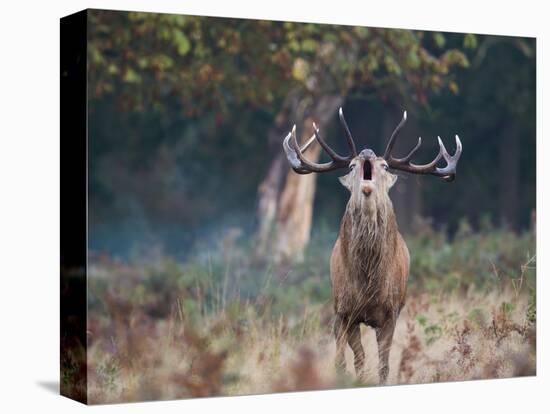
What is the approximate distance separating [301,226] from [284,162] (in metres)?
0.71

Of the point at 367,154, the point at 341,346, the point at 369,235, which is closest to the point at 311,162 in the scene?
the point at 367,154

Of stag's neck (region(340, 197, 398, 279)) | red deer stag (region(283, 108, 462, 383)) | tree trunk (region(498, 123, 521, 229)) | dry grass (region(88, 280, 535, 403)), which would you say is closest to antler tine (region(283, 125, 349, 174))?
red deer stag (region(283, 108, 462, 383))

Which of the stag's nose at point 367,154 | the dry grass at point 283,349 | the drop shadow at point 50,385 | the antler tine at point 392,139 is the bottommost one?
the drop shadow at point 50,385

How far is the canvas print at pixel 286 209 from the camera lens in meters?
12.8

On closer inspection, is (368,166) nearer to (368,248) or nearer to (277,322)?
(368,248)

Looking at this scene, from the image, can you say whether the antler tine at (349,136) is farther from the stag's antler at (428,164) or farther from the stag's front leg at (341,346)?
the stag's front leg at (341,346)

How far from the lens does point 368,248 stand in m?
13.0

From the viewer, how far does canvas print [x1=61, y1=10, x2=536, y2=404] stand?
1280cm

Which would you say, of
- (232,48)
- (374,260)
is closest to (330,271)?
(374,260)

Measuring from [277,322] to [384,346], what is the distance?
3.28 feet

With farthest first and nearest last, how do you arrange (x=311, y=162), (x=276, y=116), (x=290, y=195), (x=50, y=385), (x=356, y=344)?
1. (x=290, y=195)
2. (x=276, y=116)
3. (x=50, y=385)
4. (x=356, y=344)
5. (x=311, y=162)

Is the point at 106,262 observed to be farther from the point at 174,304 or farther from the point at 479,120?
the point at 479,120

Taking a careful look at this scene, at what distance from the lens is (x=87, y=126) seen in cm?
1244

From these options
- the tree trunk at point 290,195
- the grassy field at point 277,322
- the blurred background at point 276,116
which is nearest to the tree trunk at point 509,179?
the blurred background at point 276,116
